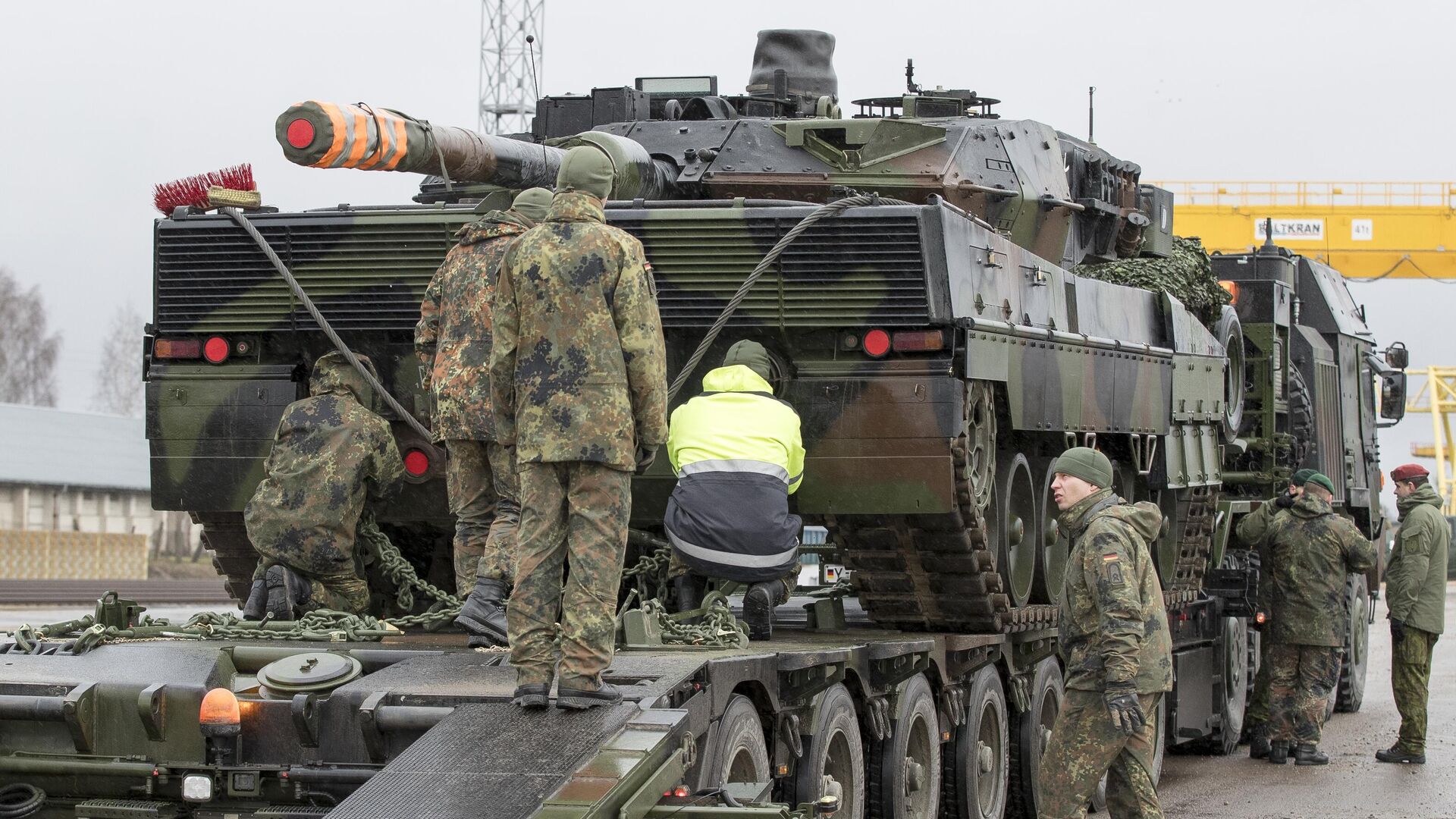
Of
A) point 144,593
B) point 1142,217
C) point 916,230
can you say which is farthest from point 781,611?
point 144,593

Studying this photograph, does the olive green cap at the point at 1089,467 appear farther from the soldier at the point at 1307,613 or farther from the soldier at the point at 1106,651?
the soldier at the point at 1307,613

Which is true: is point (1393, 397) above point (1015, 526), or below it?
above

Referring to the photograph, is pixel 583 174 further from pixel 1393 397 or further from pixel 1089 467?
pixel 1393 397

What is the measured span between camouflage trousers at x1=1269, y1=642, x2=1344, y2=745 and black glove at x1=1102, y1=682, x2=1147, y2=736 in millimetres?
5865

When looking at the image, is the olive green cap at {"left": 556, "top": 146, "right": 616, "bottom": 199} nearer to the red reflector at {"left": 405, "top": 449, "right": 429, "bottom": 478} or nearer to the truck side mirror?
the red reflector at {"left": 405, "top": 449, "right": 429, "bottom": 478}

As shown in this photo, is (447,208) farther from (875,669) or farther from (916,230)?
(875,669)

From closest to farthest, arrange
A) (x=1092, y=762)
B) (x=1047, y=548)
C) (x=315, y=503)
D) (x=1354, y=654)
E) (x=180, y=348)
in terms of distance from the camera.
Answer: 1. (x=1092, y=762)
2. (x=315, y=503)
3. (x=180, y=348)
4. (x=1047, y=548)
5. (x=1354, y=654)

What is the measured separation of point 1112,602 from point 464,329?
2731 mm

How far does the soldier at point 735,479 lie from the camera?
26.9 feet

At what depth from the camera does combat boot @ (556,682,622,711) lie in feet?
21.4

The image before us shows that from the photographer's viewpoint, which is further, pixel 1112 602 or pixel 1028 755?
pixel 1028 755

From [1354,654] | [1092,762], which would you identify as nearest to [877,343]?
[1092,762]

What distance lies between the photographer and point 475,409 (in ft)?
26.7

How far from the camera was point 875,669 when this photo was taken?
29.3 feet
